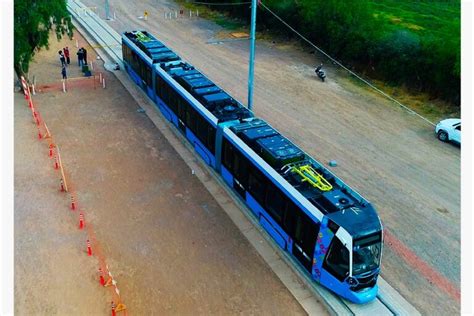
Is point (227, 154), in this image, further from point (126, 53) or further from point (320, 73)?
point (320, 73)

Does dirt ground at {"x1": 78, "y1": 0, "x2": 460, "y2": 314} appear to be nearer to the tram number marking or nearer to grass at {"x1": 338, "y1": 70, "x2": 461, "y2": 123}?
grass at {"x1": 338, "y1": 70, "x2": 461, "y2": 123}

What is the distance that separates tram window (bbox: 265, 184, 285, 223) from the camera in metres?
12.8

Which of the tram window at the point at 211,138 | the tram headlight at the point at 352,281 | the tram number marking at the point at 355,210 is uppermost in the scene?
the tram window at the point at 211,138

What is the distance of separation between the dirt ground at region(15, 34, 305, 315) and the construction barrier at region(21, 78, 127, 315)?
173mm

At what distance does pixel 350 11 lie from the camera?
96.4 feet

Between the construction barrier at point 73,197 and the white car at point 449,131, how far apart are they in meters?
16.3

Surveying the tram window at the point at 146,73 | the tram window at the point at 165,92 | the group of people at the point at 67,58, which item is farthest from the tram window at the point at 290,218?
the group of people at the point at 67,58

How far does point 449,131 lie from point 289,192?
1205 cm

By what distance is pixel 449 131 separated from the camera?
67.6 ft

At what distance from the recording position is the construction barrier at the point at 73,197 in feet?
38.8

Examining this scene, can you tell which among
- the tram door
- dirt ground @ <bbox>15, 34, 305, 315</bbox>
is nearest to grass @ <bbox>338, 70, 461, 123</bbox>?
dirt ground @ <bbox>15, 34, 305, 315</bbox>

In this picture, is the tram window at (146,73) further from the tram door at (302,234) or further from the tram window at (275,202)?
the tram door at (302,234)

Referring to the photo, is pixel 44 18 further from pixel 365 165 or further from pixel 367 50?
pixel 367 50

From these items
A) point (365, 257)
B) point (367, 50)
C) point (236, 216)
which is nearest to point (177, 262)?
point (236, 216)
